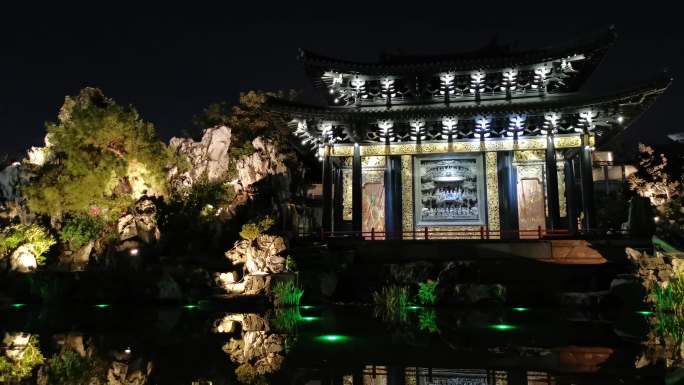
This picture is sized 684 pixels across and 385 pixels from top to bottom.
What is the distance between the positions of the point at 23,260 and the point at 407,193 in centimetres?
1636

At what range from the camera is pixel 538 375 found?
591 cm

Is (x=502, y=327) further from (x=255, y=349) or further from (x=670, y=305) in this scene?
(x=255, y=349)

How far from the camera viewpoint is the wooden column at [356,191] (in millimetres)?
20875

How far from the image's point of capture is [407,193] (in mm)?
22328

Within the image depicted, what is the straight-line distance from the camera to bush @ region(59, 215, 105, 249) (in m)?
21.4

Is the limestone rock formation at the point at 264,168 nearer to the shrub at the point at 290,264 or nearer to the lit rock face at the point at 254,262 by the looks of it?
the lit rock face at the point at 254,262

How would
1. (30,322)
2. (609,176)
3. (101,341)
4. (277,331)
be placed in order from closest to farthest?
1. (101,341)
2. (277,331)
3. (30,322)
4. (609,176)

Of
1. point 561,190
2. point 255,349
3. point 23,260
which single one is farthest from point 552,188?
point 23,260

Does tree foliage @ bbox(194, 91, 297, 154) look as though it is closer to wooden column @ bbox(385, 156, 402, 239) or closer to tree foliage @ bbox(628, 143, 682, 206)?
wooden column @ bbox(385, 156, 402, 239)

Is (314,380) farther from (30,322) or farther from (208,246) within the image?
(208,246)

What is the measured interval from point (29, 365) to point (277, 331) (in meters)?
4.16

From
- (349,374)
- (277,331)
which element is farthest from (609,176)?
(349,374)

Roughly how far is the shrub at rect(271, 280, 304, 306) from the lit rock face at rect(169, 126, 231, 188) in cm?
1379

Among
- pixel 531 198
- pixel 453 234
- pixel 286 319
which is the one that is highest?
pixel 531 198
